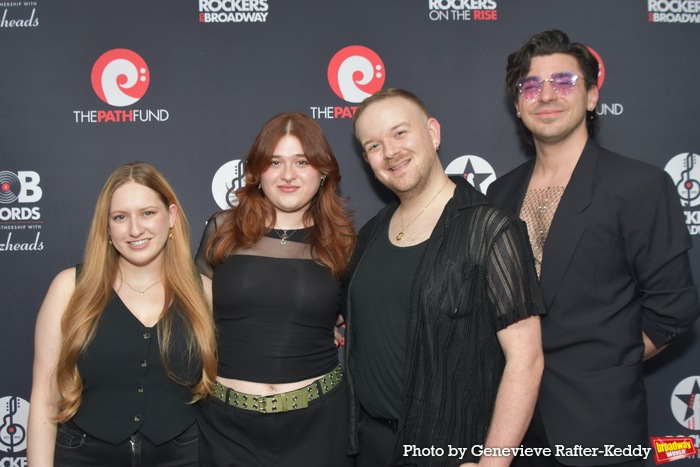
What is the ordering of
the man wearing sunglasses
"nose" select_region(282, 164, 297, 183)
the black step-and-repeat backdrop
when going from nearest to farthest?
the man wearing sunglasses < "nose" select_region(282, 164, 297, 183) < the black step-and-repeat backdrop

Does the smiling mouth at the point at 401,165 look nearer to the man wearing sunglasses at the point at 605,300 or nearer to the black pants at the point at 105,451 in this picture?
the man wearing sunglasses at the point at 605,300

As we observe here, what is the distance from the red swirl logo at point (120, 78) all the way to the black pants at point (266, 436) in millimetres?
1561

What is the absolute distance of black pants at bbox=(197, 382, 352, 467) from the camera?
1.96 metres

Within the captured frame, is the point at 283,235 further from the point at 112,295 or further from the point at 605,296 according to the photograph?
the point at 605,296

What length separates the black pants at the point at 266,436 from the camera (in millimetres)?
1959

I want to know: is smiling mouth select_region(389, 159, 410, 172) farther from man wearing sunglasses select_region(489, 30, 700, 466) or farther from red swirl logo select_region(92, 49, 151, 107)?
red swirl logo select_region(92, 49, 151, 107)

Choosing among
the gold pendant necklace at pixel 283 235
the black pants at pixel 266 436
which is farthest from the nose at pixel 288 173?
the black pants at pixel 266 436

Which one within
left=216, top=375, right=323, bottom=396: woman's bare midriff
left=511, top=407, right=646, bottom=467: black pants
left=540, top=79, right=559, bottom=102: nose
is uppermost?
left=540, top=79, right=559, bottom=102: nose

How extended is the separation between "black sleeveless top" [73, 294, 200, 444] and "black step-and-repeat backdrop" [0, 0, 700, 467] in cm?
91

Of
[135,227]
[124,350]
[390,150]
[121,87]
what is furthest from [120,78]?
[390,150]

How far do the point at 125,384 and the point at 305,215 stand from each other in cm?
93

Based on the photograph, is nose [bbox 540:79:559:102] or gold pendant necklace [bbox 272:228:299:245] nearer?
nose [bbox 540:79:559:102]

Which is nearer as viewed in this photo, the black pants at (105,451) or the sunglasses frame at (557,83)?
the black pants at (105,451)

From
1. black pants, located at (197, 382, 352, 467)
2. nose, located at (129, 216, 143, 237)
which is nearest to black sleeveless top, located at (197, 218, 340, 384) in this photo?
black pants, located at (197, 382, 352, 467)
